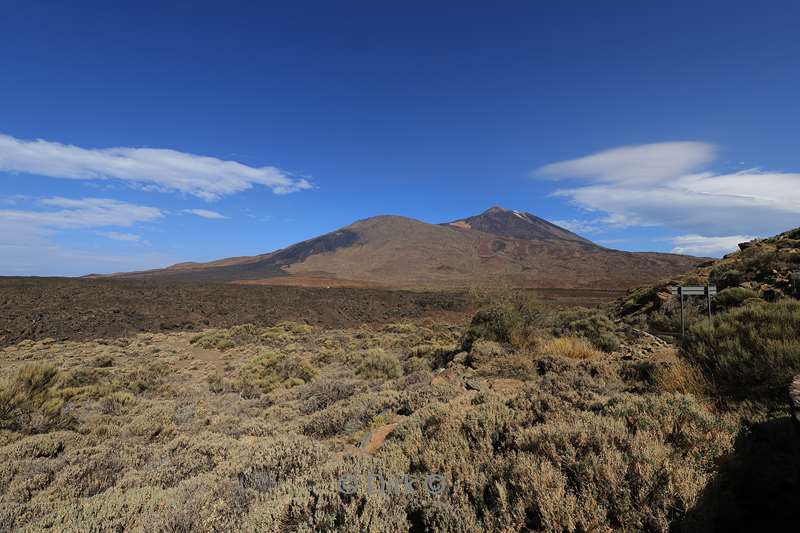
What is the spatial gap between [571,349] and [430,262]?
9866 centimetres

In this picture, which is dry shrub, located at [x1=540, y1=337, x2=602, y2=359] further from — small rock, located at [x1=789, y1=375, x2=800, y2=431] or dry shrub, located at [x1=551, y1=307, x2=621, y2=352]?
small rock, located at [x1=789, y1=375, x2=800, y2=431]

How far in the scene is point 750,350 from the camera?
449cm

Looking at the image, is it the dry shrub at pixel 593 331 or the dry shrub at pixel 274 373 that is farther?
the dry shrub at pixel 274 373

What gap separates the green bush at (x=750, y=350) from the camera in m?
3.99

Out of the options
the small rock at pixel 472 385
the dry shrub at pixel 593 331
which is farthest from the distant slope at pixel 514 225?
the small rock at pixel 472 385

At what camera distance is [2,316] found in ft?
68.6

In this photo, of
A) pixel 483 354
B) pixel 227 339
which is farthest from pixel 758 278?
pixel 227 339

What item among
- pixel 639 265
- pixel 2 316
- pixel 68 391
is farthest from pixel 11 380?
pixel 639 265

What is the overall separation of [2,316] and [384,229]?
125286 millimetres

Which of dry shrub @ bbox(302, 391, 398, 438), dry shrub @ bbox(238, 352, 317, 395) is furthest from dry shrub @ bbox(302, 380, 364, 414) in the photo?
dry shrub @ bbox(238, 352, 317, 395)

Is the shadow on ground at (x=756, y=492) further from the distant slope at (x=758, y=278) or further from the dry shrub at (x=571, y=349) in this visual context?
the distant slope at (x=758, y=278)

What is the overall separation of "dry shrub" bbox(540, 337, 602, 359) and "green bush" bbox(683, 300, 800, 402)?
2407mm

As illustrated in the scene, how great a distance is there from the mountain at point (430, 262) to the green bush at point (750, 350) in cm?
5891

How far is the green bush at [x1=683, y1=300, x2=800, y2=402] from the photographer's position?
3991 millimetres
